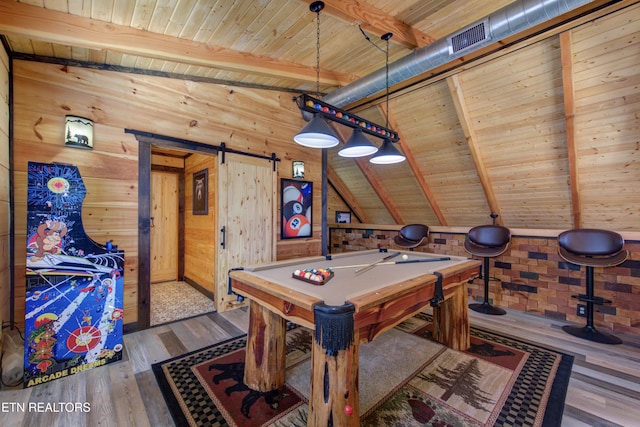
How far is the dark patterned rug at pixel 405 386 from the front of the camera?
5.90 feet

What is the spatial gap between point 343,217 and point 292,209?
2792 millimetres

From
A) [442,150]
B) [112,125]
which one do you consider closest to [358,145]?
[442,150]

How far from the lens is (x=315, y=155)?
486 cm

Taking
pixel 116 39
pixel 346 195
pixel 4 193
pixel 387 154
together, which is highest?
pixel 116 39

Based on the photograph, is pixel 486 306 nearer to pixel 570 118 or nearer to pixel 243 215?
pixel 570 118

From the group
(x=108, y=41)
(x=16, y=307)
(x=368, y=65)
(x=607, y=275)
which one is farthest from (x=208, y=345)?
(x=607, y=275)

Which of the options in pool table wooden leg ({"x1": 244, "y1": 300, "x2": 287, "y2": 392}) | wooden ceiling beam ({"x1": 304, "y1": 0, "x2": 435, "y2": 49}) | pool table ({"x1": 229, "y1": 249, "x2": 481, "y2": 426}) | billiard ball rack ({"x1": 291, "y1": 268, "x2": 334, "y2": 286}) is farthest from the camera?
wooden ceiling beam ({"x1": 304, "y1": 0, "x2": 435, "y2": 49})

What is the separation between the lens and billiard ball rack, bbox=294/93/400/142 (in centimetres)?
222

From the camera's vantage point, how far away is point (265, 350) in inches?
81.2

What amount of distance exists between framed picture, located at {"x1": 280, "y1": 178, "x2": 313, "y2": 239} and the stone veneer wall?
7.30 ft

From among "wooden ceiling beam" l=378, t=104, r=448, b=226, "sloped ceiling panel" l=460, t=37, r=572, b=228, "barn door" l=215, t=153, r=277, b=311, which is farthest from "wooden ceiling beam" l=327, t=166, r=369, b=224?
"sloped ceiling panel" l=460, t=37, r=572, b=228

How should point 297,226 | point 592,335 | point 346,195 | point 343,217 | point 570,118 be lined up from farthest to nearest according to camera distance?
point 343,217 → point 346,195 → point 297,226 → point 570,118 → point 592,335

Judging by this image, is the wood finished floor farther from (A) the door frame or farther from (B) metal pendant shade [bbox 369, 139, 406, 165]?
(B) metal pendant shade [bbox 369, 139, 406, 165]

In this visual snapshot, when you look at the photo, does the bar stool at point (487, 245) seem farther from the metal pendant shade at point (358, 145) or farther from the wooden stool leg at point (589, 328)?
the metal pendant shade at point (358, 145)
